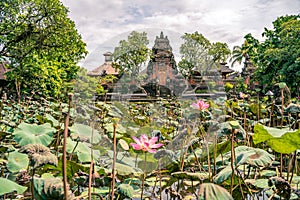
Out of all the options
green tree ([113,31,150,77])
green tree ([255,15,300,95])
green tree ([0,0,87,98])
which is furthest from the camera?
green tree ([0,0,87,98])

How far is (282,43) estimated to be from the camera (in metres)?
7.79

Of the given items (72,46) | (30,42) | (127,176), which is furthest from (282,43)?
(127,176)

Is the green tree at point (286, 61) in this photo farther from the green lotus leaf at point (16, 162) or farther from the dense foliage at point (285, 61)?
the green lotus leaf at point (16, 162)

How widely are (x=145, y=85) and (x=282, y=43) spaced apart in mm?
7422

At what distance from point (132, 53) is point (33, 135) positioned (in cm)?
47

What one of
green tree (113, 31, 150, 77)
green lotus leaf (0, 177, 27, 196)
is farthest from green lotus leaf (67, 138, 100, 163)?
green tree (113, 31, 150, 77)

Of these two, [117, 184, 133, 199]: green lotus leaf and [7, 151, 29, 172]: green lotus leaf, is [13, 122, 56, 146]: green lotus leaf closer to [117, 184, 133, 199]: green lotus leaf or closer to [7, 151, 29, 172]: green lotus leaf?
[7, 151, 29, 172]: green lotus leaf

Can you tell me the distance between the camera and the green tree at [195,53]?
3.71 ft

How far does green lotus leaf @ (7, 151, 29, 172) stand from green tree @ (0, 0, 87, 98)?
283 inches

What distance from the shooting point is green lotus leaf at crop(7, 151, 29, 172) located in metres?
0.69

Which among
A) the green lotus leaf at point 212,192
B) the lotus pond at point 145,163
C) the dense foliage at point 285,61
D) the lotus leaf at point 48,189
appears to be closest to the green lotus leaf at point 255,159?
the lotus pond at point 145,163

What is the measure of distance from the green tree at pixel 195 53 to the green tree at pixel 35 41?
6.88m

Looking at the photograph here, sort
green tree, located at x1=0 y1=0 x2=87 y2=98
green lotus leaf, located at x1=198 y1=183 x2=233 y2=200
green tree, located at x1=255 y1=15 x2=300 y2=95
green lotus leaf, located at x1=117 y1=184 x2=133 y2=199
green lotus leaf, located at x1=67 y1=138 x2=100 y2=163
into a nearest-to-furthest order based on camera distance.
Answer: green lotus leaf, located at x1=198 y1=183 x2=233 y2=200 → green lotus leaf, located at x1=117 y1=184 x2=133 y2=199 → green lotus leaf, located at x1=67 y1=138 x2=100 y2=163 → green tree, located at x1=255 y1=15 x2=300 y2=95 → green tree, located at x1=0 y1=0 x2=87 y2=98

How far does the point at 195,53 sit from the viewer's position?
1.16 meters
